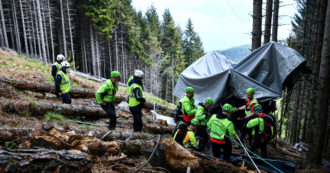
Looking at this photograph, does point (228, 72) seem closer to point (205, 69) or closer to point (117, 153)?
point (205, 69)

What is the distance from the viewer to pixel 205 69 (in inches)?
312

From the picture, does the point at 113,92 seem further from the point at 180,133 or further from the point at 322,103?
the point at 322,103

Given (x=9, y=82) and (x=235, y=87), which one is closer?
(x=235, y=87)

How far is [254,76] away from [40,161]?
6643mm

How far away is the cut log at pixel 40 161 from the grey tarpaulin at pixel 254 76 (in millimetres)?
5131

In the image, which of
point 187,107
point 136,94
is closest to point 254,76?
point 187,107

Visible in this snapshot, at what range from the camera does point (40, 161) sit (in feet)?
7.66

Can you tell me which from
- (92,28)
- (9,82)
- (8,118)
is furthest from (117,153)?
(92,28)

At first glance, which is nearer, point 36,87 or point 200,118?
point 200,118

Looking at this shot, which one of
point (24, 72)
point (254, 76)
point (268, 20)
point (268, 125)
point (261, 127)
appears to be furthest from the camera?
point (24, 72)

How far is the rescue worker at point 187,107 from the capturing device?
6531mm

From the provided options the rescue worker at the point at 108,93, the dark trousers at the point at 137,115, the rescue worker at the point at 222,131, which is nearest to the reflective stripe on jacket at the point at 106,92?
the rescue worker at the point at 108,93

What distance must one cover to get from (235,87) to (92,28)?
92.8ft

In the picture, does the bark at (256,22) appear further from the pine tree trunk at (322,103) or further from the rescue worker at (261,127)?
the rescue worker at (261,127)
